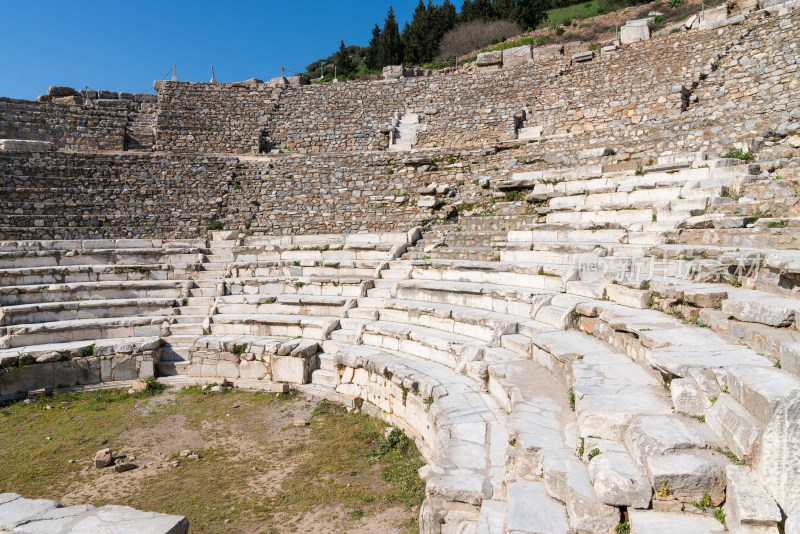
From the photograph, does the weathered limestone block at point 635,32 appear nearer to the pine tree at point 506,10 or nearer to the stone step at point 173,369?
the stone step at point 173,369

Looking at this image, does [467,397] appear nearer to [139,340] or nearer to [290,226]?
[139,340]

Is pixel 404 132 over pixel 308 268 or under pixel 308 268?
over

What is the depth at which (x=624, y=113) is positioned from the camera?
553 inches

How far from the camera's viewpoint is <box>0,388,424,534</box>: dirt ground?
16.0ft

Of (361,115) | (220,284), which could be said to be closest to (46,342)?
(220,284)

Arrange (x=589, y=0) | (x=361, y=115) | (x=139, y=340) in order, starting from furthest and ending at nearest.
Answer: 1. (x=589, y=0)
2. (x=361, y=115)
3. (x=139, y=340)

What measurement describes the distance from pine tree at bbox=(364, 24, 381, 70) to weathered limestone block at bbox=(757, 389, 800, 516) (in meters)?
37.5

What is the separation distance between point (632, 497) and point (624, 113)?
13.5m

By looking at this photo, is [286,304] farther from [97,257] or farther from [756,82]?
[756,82]

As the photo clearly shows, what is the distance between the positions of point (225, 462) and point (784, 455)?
5.48 m

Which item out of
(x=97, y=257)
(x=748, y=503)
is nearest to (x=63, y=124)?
(x=97, y=257)

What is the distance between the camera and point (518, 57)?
20.1 meters

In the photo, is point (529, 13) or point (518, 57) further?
point (529, 13)

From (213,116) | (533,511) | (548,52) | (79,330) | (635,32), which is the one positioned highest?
(548,52)
